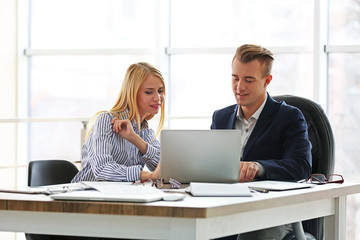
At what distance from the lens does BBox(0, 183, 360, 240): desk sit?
1.91 meters

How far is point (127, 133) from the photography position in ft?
9.59

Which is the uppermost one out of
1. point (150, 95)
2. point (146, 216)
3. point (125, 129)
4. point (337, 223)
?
point (150, 95)

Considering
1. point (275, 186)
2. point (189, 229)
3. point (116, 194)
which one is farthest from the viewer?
point (275, 186)

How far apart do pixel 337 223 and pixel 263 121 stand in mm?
555

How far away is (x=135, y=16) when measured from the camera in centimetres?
597

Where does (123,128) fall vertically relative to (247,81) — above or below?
below

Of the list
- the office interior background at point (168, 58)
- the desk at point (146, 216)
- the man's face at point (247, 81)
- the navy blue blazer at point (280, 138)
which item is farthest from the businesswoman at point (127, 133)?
the office interior background at point (168, 58)

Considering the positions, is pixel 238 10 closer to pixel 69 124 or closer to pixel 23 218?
pixel 69 124

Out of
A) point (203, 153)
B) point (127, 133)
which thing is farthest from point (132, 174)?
point (203, 153)

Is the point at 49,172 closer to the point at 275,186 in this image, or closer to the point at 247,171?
Answer: the point at 247,171

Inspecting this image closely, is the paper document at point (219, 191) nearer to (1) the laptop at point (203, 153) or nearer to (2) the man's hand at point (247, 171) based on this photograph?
(1) the laptop at point (203, 153)

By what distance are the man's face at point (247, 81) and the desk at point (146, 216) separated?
2.67 ft

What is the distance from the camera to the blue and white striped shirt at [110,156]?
276 cm

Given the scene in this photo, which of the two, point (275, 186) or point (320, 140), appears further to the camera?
point (320, 140)
